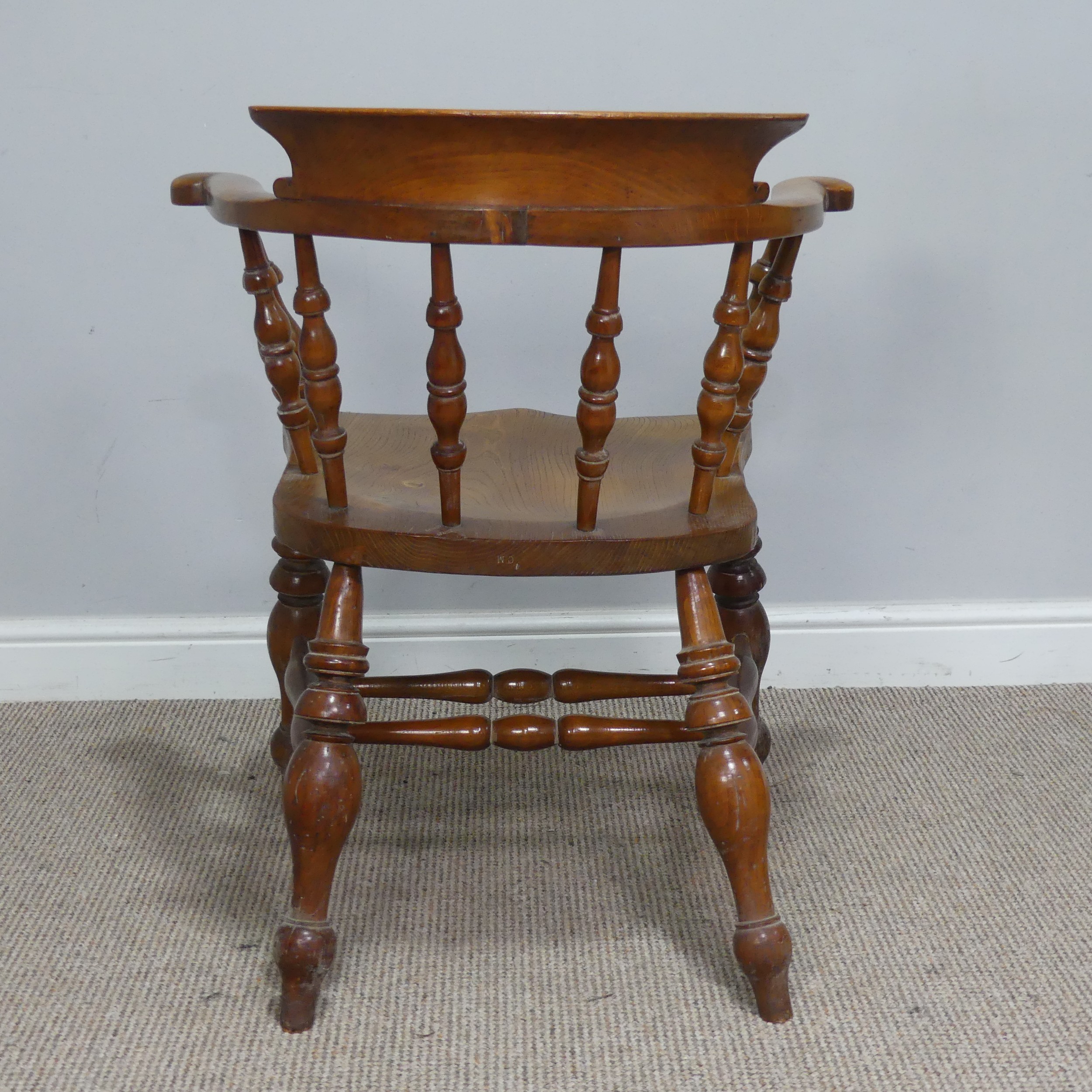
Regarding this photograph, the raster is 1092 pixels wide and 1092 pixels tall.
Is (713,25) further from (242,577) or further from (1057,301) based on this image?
(242,577)

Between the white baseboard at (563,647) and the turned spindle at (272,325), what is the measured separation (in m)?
0.66

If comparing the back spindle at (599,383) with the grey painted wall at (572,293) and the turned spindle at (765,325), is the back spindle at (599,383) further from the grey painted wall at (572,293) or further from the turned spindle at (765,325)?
the grey painted wall at (572,293)

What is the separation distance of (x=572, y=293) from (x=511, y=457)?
40 cm

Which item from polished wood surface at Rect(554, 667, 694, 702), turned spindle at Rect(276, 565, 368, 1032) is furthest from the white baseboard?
turned spindle at Rect(276, 565, 368, 1032)

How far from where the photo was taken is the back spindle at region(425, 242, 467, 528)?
2.82ft

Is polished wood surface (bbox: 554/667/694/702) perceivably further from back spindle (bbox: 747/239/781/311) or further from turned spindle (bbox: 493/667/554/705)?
back spindle (bbox: 747/239/781/311)

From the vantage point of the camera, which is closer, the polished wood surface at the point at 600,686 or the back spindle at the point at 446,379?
the back spindle at the point at 446,379

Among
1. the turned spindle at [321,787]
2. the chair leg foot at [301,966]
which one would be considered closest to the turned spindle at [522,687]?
the turned spindle at [321,787]

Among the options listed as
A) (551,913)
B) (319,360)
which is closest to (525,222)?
(319,360)

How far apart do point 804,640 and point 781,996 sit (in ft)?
2.30

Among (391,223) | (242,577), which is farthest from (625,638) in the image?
(391,223)

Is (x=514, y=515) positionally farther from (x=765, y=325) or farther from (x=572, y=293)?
(x=572, y=293)

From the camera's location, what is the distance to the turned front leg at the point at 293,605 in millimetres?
1267

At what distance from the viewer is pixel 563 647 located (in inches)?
64.9
